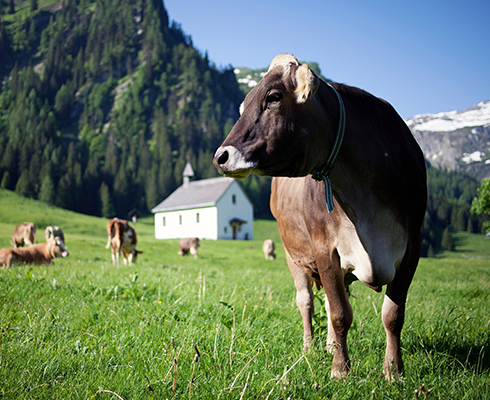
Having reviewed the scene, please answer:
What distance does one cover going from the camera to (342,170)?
107 inches

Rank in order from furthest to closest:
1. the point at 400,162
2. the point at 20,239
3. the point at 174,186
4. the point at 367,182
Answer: the point at 174,186, the point at 20,239, the point at 400,162, the point at 367,182

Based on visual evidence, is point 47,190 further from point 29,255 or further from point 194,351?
point 194,351

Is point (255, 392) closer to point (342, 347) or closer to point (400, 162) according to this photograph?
point (342, 347)

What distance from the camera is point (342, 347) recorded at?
291 cm

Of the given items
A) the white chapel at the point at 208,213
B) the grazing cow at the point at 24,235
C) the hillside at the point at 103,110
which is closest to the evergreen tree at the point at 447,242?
the white chapel at the point at 208,213

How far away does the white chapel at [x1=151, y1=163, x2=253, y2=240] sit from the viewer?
59469 millimetres

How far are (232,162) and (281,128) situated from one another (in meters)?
0.40

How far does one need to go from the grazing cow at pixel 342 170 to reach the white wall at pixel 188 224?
55.5m

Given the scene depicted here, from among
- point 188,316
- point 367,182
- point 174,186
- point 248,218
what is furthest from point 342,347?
point 174,186

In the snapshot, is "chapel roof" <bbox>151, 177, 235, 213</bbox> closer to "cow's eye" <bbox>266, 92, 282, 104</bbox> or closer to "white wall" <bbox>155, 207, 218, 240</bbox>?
"white wall" <bbox>155, 207, 218, 240</bbox>

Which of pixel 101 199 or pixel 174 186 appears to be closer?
pixel 101 199

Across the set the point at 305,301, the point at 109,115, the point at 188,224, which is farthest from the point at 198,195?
the point at 109,115

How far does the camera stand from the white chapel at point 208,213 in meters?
59.5

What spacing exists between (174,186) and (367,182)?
11672cm
